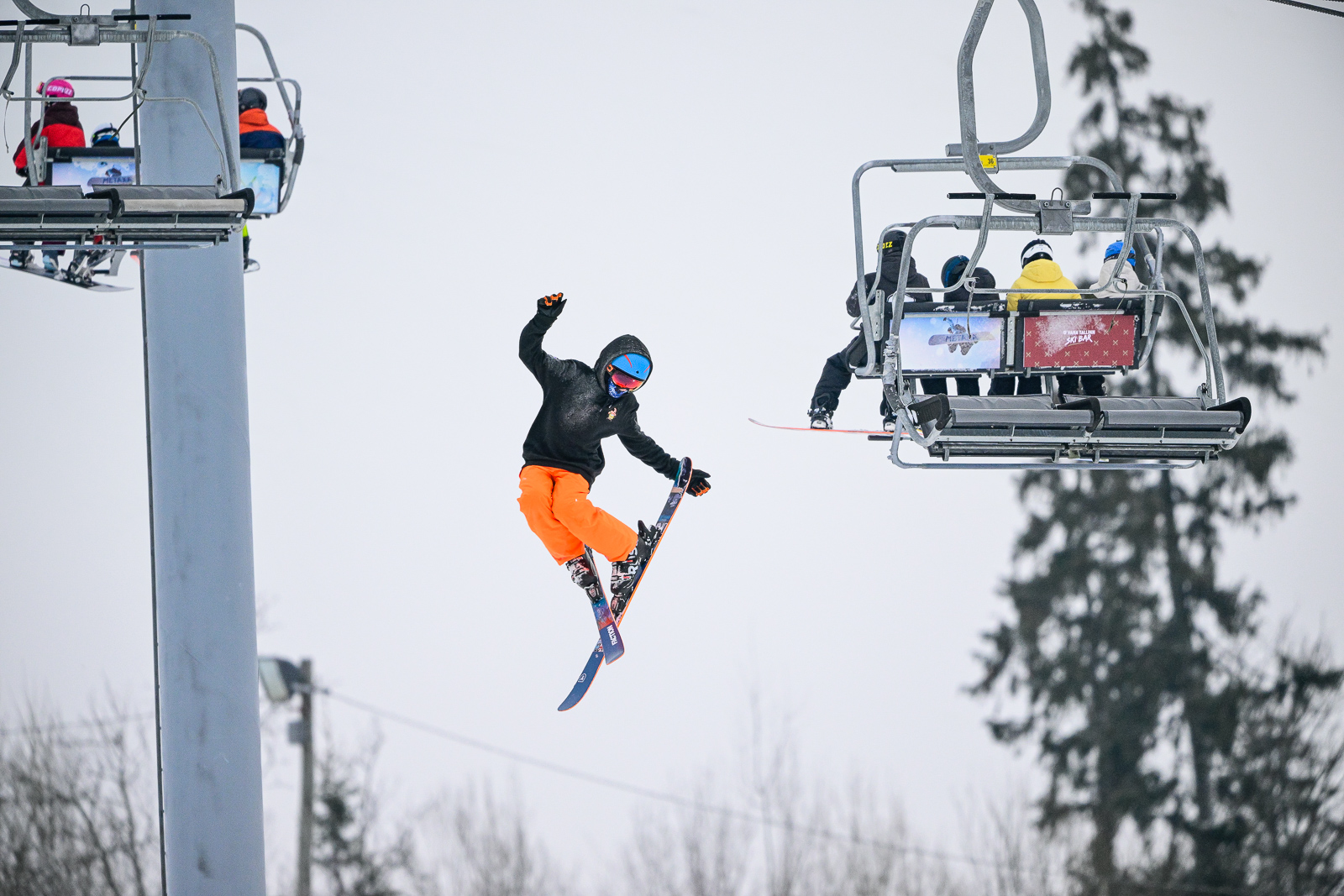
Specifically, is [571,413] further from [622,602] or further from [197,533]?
[197,533]

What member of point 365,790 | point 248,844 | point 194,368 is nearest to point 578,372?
point 194,368

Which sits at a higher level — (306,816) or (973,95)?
(973,95)

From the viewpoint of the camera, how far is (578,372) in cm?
654

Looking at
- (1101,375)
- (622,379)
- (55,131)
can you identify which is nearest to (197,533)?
(622,379)

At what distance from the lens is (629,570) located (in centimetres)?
688

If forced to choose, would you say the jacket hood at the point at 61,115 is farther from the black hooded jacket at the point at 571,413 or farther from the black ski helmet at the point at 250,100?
the black hooded jacket at the point at 571,413

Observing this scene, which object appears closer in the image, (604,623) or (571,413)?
(571,413)

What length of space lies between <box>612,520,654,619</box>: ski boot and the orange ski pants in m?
0.16

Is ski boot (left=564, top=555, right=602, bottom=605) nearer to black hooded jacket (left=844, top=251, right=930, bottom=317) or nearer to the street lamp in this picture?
black hooded jacket (left=844, top=251, right=930, bottom=317)

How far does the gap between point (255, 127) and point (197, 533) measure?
2522mm

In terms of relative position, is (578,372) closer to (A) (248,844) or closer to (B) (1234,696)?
(A) (248,844)

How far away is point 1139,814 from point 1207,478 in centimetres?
490

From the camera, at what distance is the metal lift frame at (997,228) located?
5.94m

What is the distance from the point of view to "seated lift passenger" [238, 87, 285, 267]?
875cm
